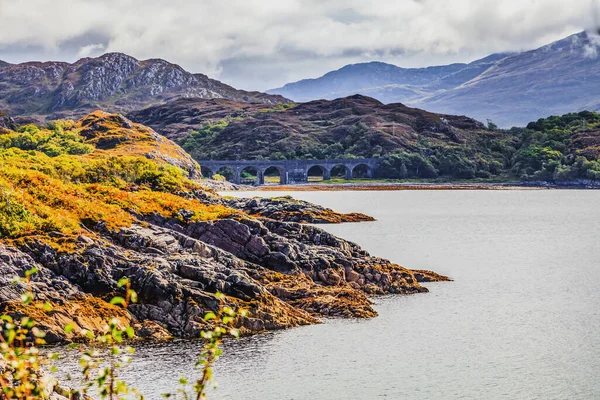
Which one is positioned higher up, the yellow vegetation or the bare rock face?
the bare rock face

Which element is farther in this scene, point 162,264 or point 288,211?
point 288,211

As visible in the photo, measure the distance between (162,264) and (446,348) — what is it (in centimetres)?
1458

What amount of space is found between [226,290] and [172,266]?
10.2 feet

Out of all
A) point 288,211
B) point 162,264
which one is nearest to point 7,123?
point 288,211

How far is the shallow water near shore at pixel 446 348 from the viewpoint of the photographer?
31719 millimetres

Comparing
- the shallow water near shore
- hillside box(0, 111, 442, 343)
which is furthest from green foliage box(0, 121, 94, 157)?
the shallow water near shore

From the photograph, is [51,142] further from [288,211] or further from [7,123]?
[288,211]

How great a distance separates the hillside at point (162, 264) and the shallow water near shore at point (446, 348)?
209 centimetres

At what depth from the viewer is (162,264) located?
4112 centimetres

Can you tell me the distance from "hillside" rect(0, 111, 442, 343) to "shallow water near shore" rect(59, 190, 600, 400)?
2089mm

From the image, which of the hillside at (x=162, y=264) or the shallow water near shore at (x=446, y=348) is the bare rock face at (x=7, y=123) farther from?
the shallow water near shore at (x=446, y=348)

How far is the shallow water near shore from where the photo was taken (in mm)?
31719

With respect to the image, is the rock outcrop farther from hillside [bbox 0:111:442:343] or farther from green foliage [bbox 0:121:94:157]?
green foliage [bbox 0:121:94:157]

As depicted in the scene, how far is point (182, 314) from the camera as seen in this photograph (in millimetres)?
38469
